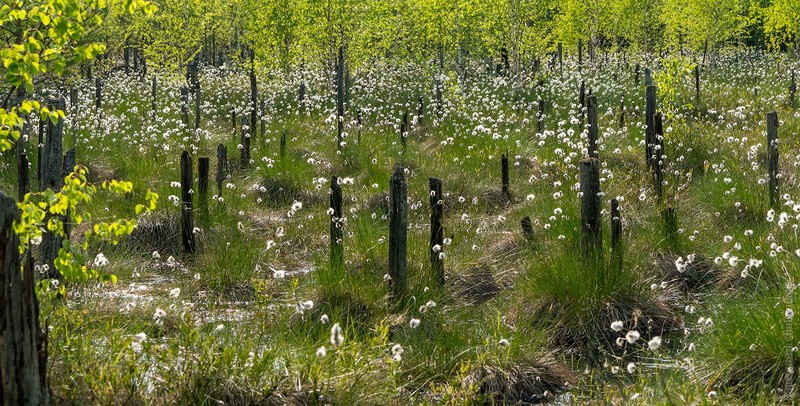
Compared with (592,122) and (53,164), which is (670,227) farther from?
(53,164)

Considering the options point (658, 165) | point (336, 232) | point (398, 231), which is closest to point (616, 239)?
point (398, 231)

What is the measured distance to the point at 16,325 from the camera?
407 centimetres

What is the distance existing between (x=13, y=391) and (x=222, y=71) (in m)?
40.7

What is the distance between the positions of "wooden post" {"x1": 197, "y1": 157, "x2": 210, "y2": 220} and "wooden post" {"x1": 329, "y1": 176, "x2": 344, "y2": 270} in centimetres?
253

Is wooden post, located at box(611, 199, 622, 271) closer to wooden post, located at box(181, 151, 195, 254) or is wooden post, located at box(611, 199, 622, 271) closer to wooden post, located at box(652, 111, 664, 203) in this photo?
wooden post, located at box(652, 111, 664, 203)

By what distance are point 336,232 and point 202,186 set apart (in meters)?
2.97

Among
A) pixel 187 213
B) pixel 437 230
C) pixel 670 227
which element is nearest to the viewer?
pixel 437 230

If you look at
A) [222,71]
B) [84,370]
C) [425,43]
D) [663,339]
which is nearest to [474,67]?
[425,43]

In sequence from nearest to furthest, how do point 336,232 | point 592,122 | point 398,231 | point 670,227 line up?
point 398,231 < point 336,232 < point 670,227 < point 592,122

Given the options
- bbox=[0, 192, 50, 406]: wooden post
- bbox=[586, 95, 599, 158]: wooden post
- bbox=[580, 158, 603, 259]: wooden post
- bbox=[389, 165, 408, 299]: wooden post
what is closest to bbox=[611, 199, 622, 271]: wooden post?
bbox=[580, 158, 603, 259]: wooden post

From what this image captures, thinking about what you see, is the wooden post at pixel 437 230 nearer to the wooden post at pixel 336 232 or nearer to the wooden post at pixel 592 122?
the wooden post at pixel 336 232

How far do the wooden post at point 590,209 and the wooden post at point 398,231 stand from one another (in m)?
1.81

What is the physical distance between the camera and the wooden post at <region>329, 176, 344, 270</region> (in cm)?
858

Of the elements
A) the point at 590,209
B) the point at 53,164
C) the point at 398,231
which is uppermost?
the point at 53,164
